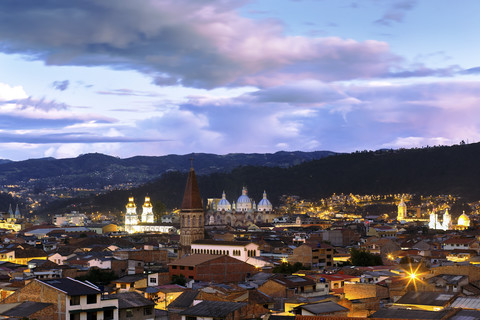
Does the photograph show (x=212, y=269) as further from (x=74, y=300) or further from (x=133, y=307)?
(x=74, y=300)

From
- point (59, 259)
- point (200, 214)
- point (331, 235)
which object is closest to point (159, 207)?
point (331, 235)

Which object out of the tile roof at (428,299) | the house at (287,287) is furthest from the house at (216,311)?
the house at (287,287)

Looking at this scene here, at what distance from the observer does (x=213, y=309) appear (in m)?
38.1

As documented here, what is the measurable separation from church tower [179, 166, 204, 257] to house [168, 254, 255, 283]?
24.6 metres

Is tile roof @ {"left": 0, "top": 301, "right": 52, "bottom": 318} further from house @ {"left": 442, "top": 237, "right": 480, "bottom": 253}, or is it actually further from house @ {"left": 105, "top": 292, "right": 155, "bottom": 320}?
house @ {"left": 442, "top": 237, "right": 480, "bottom": 253}

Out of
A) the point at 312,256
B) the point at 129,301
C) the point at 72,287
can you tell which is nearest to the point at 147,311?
the point at 129,301

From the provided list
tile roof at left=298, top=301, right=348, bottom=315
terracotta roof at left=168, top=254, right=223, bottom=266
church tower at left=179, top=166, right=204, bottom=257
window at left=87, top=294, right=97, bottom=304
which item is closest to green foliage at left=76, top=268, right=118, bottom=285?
terracotta roof at left=168, top=254, right=223, bottom=266

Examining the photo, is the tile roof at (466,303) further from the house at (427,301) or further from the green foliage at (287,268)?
the green foliage at (287,268)

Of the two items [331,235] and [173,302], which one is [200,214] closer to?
[331,235]

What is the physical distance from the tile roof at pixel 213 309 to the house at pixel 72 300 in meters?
3.61

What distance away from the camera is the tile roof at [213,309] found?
37.3 m

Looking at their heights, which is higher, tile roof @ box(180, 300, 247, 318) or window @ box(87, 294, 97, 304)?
window @ box(87, 294, 97, 304)

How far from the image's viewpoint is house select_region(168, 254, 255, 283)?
2687 inches

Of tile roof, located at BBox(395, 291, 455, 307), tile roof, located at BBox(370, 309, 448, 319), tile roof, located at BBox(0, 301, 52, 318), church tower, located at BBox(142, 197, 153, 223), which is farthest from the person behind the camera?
church tower, located at BBox(142, 197, 153, 223)
